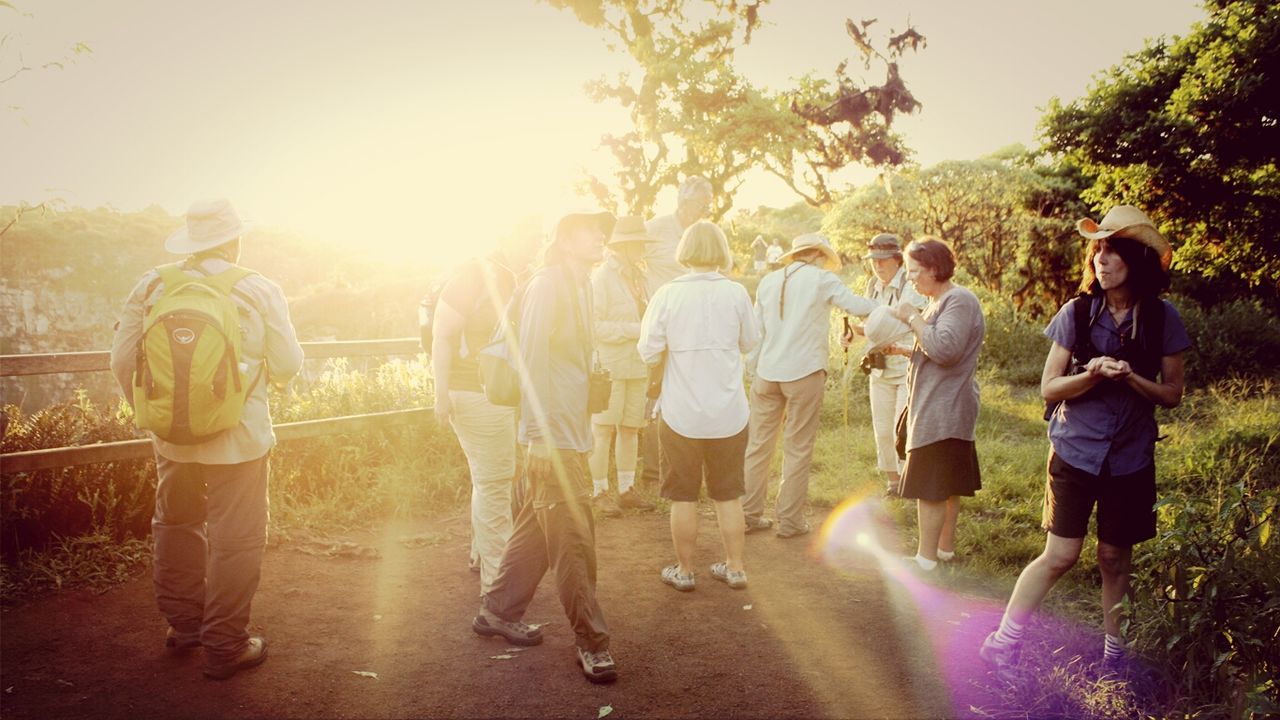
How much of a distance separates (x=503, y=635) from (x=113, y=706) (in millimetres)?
1706

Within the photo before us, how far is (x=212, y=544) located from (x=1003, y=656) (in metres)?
3.70

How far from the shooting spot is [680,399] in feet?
14.0

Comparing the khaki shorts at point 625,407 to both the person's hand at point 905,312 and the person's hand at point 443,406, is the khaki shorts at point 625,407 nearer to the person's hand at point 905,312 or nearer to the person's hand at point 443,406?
the person's hand at point 443,406

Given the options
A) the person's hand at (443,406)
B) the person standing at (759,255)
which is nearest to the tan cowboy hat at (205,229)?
the person's hand at (443,406)

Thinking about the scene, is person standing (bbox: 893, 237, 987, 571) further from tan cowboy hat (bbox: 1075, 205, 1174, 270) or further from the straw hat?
tan cowboy hat (bbox: 1075, 205, 1174, 270)

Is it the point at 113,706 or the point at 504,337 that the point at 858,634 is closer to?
the point at 504,337

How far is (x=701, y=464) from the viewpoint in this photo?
171 inches

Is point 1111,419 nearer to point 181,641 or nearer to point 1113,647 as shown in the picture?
point 1113,647

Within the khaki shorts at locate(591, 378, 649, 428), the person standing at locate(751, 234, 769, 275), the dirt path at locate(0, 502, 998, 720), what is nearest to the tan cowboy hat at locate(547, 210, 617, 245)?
the dirt path at locate(0, 502, 998, 720)

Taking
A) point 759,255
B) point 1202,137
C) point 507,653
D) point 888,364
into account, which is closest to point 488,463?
point 507,653

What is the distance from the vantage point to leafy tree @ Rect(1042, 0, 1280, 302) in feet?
24.5

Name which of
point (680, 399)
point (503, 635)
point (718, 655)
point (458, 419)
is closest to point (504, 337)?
point (458, 419)

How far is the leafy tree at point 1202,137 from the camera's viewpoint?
7.47 meters

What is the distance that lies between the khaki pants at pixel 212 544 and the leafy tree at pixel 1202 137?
9420 millimetres
